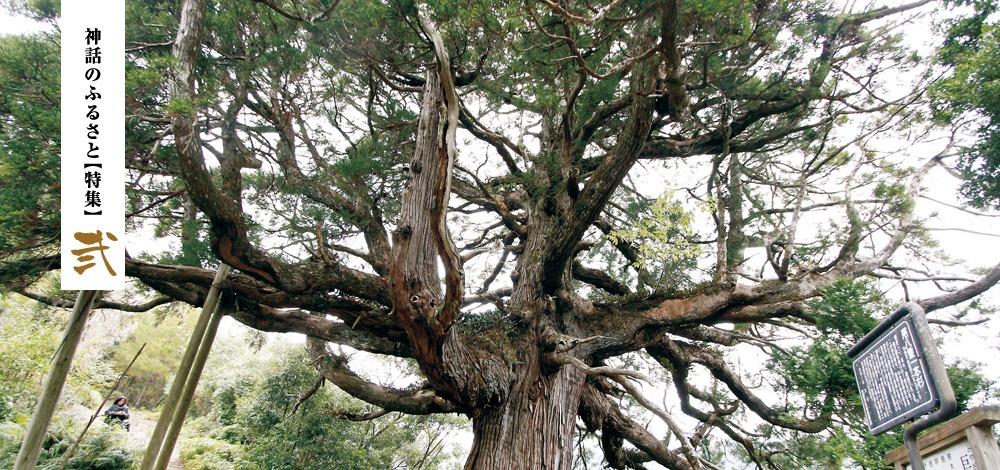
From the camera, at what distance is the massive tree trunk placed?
134 inches

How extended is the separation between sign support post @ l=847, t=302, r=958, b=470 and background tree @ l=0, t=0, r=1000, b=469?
75 cm

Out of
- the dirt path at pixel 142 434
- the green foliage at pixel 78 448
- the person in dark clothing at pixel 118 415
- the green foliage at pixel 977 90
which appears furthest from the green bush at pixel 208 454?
the green foliage at pixel 977 90

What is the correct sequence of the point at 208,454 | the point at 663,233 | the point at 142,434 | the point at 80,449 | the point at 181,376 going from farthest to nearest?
the point at 142,434, the point at 208,454, the point at 80,449, the point at 663,233, the point at 181,376

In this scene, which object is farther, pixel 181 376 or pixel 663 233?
pixel 663 233

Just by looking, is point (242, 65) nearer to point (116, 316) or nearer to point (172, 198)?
point (172, 198)

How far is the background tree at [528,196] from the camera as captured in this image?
286 cm

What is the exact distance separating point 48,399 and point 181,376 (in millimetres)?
552

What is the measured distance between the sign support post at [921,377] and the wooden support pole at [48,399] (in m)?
3.87

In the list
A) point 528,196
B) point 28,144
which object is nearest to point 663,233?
point 528,196

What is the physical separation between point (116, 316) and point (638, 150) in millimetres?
18049

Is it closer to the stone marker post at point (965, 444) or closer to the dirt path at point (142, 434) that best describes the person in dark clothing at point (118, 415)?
the dirt path at point (142, 434)

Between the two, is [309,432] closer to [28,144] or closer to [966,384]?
[28,144]

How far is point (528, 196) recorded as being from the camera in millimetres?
4883

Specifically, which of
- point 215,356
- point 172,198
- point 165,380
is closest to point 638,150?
point 172,198
